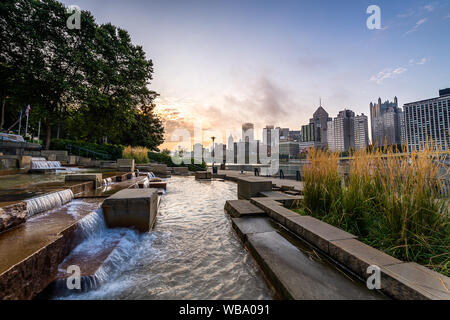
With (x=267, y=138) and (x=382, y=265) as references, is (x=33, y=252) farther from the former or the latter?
(x=267, y=138)

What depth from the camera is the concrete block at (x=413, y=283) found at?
1254 millimetres

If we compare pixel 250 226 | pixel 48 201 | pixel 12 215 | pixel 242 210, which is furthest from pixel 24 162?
pixel 250 226

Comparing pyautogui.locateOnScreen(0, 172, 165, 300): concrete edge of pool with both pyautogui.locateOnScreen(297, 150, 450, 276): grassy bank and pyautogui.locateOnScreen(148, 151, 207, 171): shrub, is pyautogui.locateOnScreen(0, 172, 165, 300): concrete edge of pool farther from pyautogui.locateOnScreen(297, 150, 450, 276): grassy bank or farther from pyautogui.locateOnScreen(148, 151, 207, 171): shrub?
pyautogui.locateOnScreen(148, 151, 207, 171): shrub

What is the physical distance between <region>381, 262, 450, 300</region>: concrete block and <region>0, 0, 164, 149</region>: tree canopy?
16283 mm

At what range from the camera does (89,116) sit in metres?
15.5

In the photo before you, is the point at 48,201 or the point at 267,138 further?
the point at 267,138

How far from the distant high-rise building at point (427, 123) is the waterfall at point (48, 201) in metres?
5.23

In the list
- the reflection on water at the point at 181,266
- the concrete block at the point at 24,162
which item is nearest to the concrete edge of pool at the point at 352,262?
the reflection on water at the point at 181,266

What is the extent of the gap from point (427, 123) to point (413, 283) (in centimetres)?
252

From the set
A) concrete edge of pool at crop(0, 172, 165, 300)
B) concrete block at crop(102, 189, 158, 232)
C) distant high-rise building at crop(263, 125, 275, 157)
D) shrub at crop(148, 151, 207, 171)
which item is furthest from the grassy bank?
distant high-rise building at crop(263, 125, 275, 157)

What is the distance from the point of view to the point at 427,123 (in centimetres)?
270

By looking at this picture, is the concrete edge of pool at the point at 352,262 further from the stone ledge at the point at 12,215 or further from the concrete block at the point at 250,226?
the stone ledge at the point at 12,215
